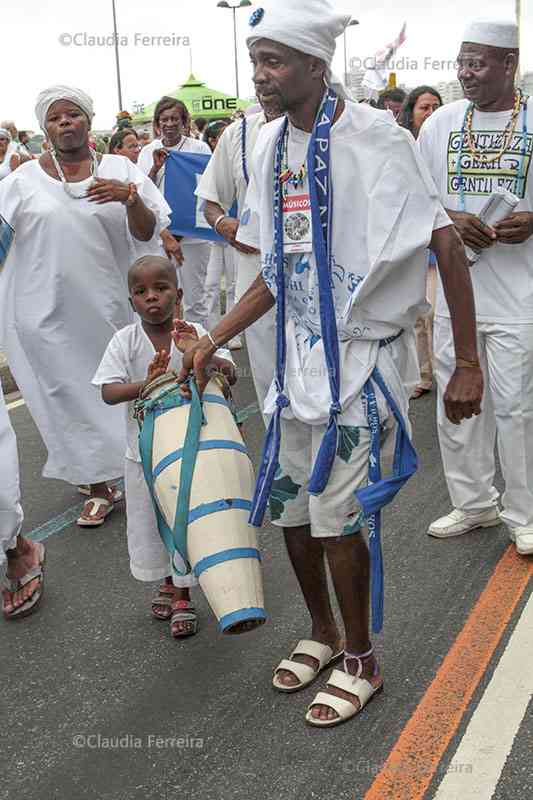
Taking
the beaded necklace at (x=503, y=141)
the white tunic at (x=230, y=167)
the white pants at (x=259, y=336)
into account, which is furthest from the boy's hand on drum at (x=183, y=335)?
the white tunic at (x=230, y=167)

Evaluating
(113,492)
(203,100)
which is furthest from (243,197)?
Answer: (203,100)

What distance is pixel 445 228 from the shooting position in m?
3.14

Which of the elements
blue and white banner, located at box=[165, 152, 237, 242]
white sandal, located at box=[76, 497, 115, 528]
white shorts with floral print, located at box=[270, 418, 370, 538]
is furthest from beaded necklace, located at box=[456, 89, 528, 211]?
blue and white banner, located at box=[165, 152, 237, 242]

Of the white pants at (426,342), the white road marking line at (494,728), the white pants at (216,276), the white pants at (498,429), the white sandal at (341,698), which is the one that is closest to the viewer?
the white road marking line at (494,728)

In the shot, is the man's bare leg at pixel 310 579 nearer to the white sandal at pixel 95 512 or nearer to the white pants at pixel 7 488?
the white pants at pixel 7 488

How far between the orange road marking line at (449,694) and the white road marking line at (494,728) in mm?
52

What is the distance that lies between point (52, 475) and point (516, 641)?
9.09ft

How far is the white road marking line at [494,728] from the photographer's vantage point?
2.89m

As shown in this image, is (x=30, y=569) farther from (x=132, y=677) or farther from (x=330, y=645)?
(x=330, y=645)

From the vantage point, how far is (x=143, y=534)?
13.3 ft

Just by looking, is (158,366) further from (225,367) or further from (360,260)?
(360,260)

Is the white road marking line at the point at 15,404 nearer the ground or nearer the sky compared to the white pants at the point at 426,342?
nearer the ground

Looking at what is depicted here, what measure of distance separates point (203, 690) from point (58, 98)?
2.83 metres

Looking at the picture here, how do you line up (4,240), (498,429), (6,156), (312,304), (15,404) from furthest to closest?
1. (6,156)
2. (15,404)
3. (498,429)
4. (4,240)
5. (312,304)
